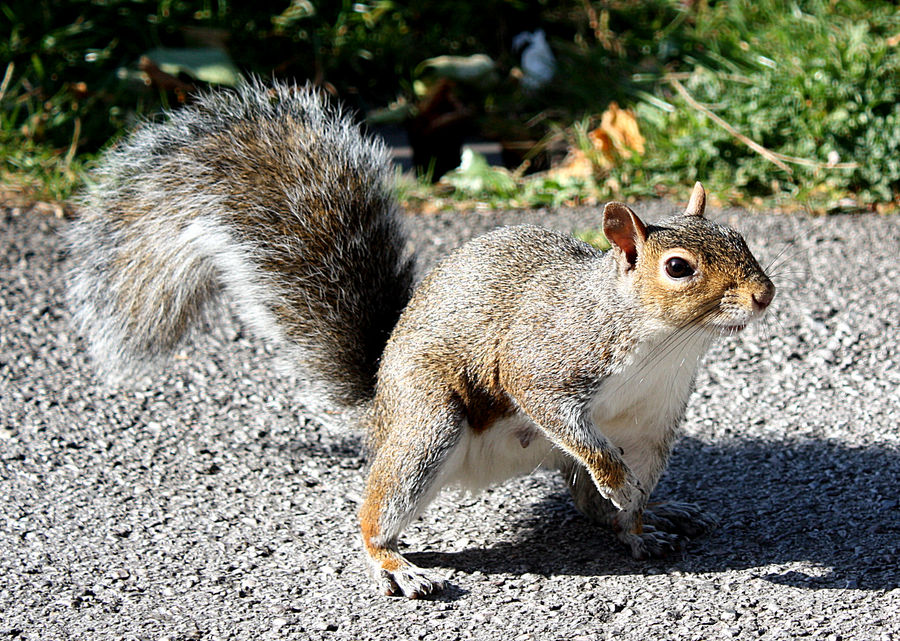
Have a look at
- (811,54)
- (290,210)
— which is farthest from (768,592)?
(811,54)

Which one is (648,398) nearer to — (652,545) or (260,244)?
(652,545)

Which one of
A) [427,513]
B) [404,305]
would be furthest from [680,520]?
[404,305]

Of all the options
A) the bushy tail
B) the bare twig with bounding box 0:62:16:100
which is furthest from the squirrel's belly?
the bare twig with bounding box 0:62:16:100

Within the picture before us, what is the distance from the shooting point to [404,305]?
2688mm

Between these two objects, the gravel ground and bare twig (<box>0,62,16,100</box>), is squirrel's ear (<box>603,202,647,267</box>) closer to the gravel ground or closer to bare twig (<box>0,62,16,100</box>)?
the gravel ground

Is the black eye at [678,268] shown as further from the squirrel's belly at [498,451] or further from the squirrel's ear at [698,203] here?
the squirrel's belly at [498,451]

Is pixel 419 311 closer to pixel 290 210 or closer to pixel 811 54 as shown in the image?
pixel 290 210

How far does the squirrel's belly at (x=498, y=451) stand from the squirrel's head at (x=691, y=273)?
16.3 inches

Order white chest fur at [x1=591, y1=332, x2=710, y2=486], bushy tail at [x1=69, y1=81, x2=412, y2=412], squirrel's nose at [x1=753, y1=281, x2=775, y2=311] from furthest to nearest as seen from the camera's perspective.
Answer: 1. bushy tail at [x1=69, y1=81, x2=412, y2=412]
2. white chest fur at [x1=591, y1=332, x2=710, y2=486]
3. squirrel's nose at [x1=753, y1=281, x2=775, y2=311]

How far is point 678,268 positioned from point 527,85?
356cm

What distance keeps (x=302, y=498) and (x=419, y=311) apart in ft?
2.08

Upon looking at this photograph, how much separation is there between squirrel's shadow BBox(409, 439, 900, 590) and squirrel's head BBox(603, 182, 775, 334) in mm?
582

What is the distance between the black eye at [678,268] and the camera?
6.97 ft

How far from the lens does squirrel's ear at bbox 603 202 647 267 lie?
85.7 inches
